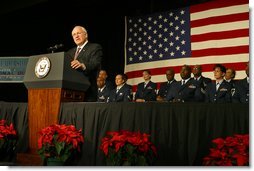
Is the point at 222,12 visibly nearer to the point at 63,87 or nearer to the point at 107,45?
the point at 107,45

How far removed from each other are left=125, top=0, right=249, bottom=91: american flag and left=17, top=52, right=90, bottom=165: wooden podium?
2.86 meters

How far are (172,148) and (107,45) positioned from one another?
3.98 m

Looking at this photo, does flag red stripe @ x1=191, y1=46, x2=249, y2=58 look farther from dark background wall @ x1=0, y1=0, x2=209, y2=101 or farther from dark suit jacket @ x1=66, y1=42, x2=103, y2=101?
dark suit jacket @ x1=66, y1=42, x2=103, y2=101

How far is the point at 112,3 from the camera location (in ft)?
19.4

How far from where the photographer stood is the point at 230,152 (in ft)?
6.81

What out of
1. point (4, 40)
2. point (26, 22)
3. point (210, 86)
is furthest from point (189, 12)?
point (4, 40)

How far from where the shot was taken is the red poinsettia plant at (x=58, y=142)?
235cm

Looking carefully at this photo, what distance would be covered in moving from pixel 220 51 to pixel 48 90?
3.13 meters

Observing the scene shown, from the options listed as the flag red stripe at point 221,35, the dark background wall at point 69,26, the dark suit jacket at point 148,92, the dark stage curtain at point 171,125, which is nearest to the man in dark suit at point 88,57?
the dark stage curtain at point 171,125

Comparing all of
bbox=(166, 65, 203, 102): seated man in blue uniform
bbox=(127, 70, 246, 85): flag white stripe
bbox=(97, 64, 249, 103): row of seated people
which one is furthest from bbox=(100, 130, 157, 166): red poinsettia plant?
bbox=(127, 70, 246, 85): flag white stripe

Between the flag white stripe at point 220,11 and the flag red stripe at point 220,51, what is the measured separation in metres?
0.47

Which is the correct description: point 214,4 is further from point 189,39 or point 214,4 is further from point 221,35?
point 189,39

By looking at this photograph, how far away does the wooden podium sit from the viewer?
2.53 m

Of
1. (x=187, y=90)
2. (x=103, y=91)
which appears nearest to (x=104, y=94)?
(x=103, y=91)
